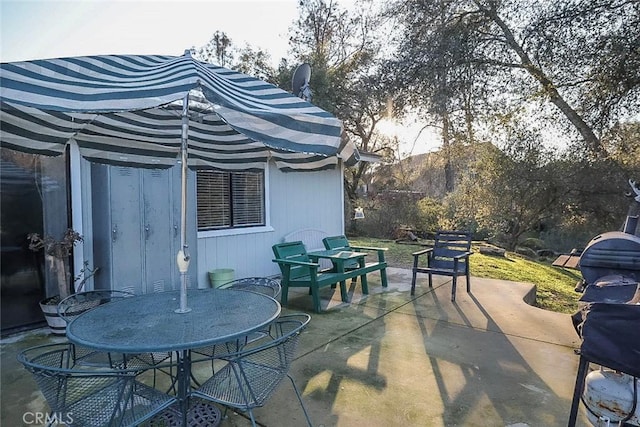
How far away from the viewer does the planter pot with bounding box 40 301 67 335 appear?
12.7 feet

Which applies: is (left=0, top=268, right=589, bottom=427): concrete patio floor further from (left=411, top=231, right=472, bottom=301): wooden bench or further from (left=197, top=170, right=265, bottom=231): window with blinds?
(left=197, top=170, right=265, bottom=231): window with blinds

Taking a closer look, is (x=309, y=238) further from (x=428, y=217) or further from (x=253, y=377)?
(x=428, y=217)

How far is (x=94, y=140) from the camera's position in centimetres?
337

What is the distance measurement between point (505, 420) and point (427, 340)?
4.45ft

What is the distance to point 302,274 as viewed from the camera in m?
5.22

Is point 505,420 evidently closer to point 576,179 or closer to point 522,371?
point 522,371

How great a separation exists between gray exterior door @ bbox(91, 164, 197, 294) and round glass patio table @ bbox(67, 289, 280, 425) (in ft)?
5.87

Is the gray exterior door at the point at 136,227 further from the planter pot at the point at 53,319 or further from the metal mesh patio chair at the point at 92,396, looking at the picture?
the metal mesh patio chair at the point at 92,396

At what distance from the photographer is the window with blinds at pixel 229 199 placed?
214 inches

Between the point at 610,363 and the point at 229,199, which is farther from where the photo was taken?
the point at 229,199

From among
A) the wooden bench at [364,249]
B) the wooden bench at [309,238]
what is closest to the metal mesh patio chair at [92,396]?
the wooden bench at [364,249]

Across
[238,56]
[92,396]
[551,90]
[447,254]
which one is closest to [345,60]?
[238,56]

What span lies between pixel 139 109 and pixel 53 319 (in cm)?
320

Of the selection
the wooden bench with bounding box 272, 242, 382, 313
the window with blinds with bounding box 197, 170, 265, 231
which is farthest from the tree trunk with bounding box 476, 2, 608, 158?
the window with blinds with bounding box 197, 170, 265, 231
